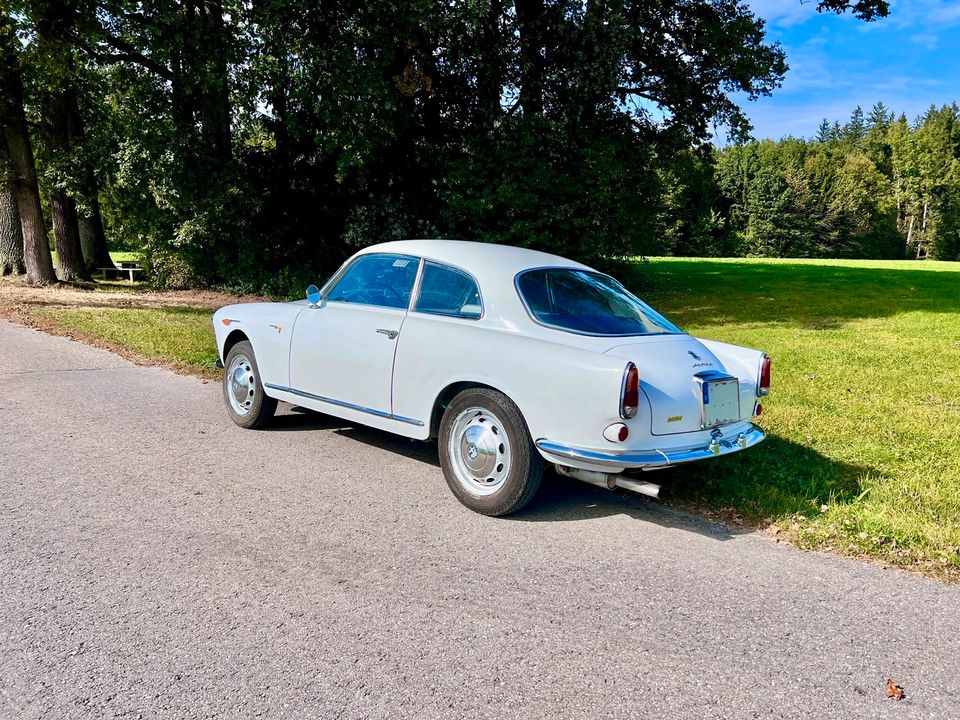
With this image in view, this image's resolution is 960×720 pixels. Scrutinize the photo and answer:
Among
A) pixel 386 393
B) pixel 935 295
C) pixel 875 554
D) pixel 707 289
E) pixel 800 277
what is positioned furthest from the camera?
pixel 800 277

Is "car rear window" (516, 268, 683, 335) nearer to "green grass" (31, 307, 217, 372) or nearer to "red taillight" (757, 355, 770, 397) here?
"red taillight" (757, 355, 770, 397)

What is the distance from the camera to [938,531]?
4.26 metres

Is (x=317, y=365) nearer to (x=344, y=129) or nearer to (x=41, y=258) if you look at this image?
(x=344, y=129)

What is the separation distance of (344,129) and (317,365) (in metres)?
10.9

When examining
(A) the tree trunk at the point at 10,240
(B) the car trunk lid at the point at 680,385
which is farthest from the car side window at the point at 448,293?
(A) the tree trunk at the point at 10,240

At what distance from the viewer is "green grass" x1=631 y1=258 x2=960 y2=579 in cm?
436

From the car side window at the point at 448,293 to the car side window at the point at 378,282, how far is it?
131 millimetres

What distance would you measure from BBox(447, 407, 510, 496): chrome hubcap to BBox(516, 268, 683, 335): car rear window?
2.40ft

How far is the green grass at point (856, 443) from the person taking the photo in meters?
4.36

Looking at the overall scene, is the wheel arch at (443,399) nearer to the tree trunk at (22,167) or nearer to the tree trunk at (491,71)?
the tree trunk at (491,71)

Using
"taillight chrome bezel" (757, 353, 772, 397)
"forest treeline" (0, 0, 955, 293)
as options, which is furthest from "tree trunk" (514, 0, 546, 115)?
"taillight chrome bezel" (757, 353, 772, 397)

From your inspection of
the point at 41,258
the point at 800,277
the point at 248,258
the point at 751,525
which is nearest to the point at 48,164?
the point at 41,258

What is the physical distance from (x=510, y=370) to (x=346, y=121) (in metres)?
12.1

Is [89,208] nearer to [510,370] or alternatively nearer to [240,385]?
[240,385]
